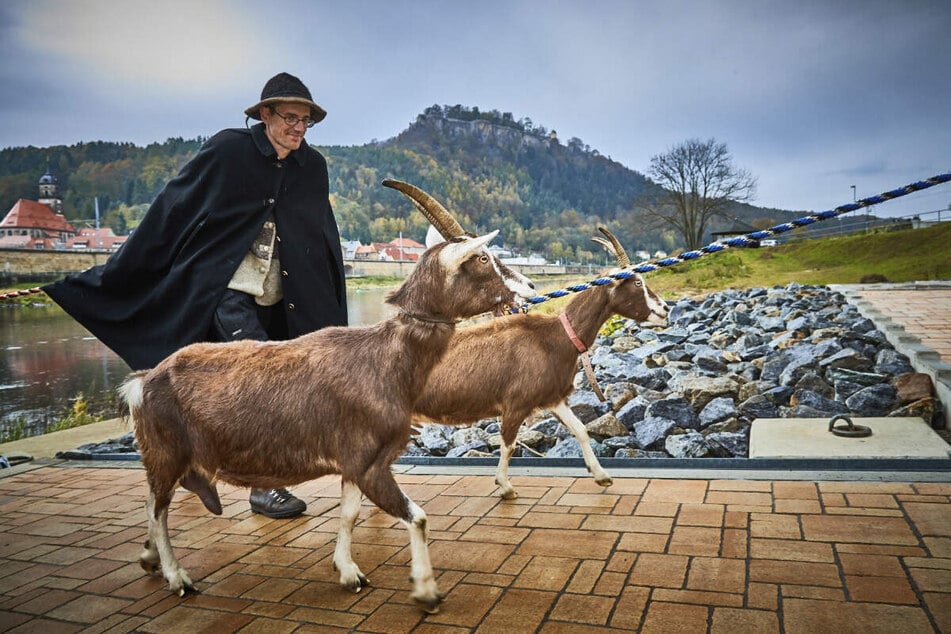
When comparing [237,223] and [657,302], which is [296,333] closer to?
[237,223]

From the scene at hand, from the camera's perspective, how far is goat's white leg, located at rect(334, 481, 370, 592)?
2.89 m

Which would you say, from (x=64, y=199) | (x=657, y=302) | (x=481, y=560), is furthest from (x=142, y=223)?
(x=64, y=199)

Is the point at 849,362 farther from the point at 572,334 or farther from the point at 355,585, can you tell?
the point at 355,585

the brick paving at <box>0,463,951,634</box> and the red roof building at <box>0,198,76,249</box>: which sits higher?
the red roof building at <box>0,198,76,249</box>

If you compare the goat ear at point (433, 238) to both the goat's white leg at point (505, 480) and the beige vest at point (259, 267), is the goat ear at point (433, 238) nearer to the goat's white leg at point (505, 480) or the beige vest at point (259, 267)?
the beige vest at point (259, 267)

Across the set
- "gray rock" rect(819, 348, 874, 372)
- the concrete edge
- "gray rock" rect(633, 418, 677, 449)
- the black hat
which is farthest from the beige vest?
"gray rock" rect(819, 348, 874, 372)

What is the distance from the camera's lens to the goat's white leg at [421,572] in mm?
2605

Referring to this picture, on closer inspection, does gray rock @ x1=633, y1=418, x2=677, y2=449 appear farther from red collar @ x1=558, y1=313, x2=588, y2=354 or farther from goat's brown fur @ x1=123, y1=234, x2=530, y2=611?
goat's brown fur @ x1=123, y1=234, x2=530, y2=611

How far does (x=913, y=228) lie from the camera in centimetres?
1225

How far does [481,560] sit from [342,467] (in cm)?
86

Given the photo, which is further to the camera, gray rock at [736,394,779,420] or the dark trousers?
gray rock at [736,394,779,420]

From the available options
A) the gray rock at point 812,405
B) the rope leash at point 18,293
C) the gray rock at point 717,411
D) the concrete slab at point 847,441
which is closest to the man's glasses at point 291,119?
the rope leash at point 18,293

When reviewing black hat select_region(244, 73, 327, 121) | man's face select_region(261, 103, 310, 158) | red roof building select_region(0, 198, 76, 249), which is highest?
red roof building select_region(0, 198, 76, 249)

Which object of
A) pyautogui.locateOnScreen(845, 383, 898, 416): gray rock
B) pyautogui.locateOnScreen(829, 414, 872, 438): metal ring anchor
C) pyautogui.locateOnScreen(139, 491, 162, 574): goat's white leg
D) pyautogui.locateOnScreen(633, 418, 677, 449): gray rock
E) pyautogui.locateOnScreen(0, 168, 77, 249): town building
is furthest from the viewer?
pyautogui.locateOnScreen(0, 168, 77, 249): town building
